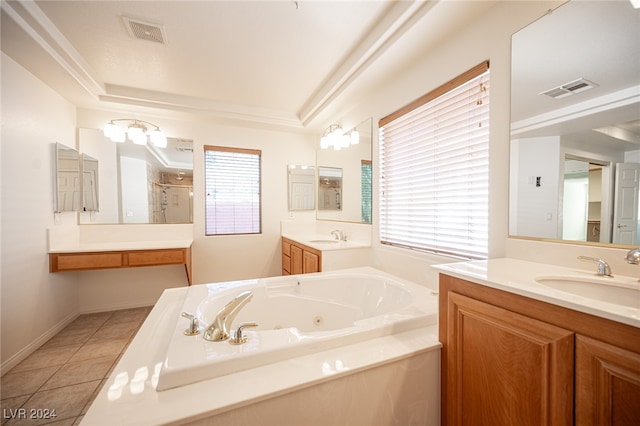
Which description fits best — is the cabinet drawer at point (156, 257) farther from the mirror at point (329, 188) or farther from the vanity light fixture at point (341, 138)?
the vanity light fixture at point (341, 138)

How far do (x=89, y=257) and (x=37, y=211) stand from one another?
0.59m

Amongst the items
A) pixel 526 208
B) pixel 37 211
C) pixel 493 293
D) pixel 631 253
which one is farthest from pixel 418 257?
pixel 37 211

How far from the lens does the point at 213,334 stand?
1.15m

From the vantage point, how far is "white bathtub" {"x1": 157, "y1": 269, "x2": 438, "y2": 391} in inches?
39.3

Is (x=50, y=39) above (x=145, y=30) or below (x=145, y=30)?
below

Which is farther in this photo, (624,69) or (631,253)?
(624,69)

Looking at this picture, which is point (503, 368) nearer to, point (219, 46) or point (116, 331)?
point (219, 46)

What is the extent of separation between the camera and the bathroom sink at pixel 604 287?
888 mm

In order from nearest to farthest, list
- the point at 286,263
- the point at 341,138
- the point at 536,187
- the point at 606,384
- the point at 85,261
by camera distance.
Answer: the point at 606,384
the point at 536,187
the point at 85,261
the point at 341,138
the point at 286,263

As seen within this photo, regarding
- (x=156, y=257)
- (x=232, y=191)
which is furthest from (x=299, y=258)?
(x=156, y=257)

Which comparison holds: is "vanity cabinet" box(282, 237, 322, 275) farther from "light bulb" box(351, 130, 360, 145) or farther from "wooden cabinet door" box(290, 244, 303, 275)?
"light bulb" box(351, 130, 360, 145)

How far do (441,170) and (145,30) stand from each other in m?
2.48

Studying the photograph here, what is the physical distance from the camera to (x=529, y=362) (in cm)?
84

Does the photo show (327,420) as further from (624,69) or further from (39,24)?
(39,24)
